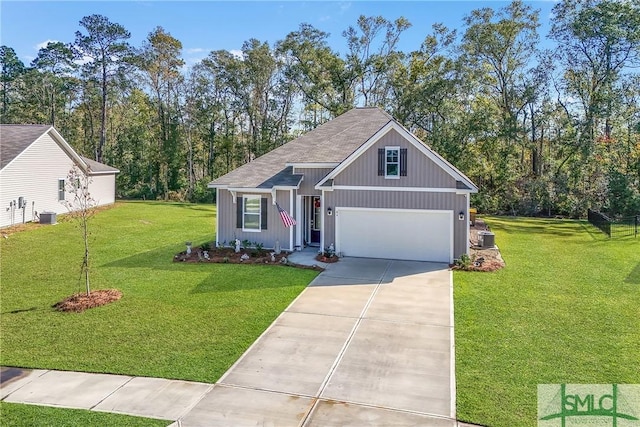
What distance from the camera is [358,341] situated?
856 cm

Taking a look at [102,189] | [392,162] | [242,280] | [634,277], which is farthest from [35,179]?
[634,277]

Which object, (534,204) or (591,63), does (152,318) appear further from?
(591,63)

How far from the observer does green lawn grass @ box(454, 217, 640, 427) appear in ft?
21.7

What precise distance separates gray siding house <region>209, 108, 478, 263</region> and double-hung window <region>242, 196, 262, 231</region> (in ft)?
0.13

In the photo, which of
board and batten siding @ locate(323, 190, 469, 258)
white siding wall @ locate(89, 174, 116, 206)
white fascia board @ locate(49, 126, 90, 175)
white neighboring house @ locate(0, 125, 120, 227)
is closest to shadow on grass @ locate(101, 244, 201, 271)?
board and batten siding @ locate(323, 190, 469, 258)

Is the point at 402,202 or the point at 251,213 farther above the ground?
the point at 402,202

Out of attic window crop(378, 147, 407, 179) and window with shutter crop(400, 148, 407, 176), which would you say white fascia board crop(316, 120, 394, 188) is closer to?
attic window crop(378, 147, 407, 179)

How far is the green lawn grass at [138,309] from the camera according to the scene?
7805 mm

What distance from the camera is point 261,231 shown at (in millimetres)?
17047

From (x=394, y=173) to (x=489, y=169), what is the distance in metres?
20.2

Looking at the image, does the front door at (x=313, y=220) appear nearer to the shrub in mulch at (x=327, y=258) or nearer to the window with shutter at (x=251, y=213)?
the window with shutter at (x=251, y=213)

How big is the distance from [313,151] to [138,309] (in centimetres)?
1019

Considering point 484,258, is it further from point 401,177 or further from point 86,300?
point 86,300

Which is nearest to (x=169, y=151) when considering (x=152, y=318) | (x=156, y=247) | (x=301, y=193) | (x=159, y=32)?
(x=159, y=32)
